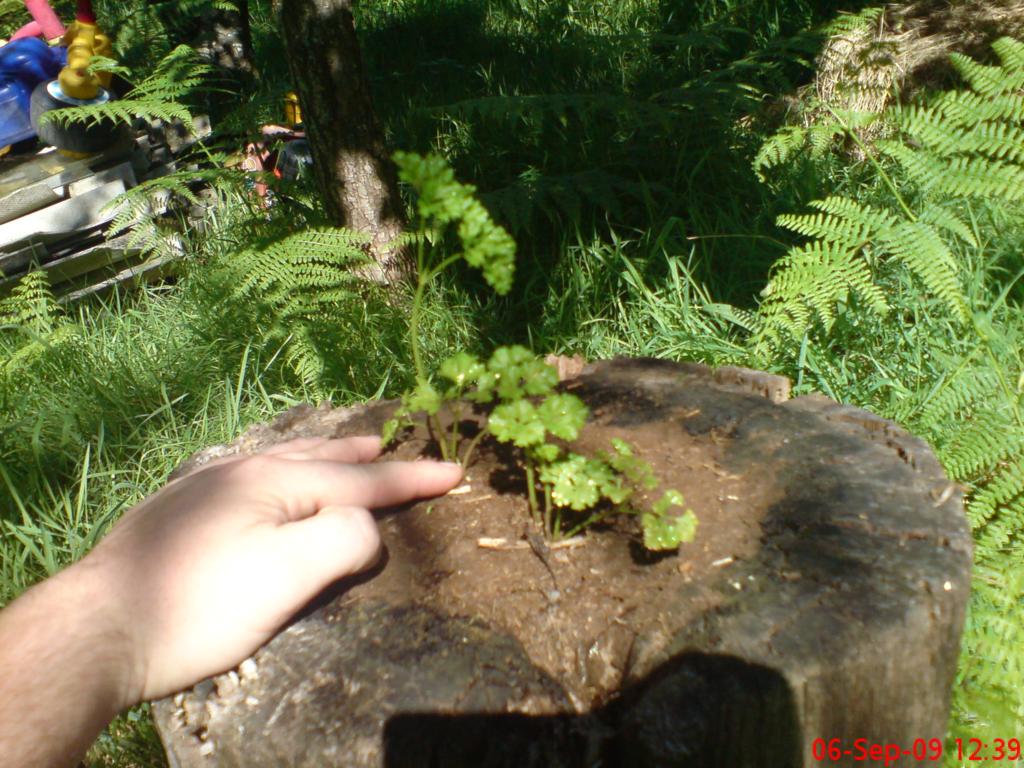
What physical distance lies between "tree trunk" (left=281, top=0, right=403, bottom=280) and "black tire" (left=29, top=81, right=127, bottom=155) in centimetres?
179

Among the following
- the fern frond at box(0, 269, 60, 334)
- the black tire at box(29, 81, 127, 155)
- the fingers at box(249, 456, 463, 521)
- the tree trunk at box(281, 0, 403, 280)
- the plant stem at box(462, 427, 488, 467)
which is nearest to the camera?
the fingers at box(249, 456, 463, 521)

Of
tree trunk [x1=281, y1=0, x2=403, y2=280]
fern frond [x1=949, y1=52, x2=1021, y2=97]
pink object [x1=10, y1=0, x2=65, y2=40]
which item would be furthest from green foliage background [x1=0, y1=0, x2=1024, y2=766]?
pink object [x1=10, y1=0, x2=65, y2=40]

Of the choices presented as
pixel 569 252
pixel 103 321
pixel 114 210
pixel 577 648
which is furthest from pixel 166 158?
pixel 577 648

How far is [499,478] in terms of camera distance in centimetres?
185

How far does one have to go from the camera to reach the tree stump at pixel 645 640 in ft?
4.30

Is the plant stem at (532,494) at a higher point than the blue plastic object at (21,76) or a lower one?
lower

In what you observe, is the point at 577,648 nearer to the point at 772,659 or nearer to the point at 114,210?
the point at 772,659

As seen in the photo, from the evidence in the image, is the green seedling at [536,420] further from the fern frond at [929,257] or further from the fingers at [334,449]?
the fern frond at [929,257]

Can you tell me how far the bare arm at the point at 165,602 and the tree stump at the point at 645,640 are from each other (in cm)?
9

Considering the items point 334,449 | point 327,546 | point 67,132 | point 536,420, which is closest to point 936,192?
point 536,420

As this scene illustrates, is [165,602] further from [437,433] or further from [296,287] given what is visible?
[296,287]

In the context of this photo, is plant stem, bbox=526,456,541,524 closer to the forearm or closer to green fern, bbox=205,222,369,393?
the forearm

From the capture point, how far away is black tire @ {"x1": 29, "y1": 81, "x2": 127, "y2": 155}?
4613 mm

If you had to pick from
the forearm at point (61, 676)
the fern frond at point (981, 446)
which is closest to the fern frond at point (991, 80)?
the fern frond at point (981, 446)
